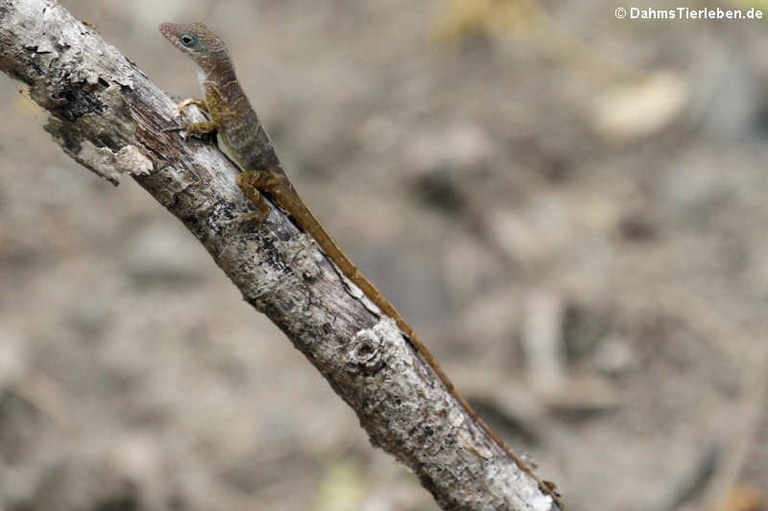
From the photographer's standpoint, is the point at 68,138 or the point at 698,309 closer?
the point at 68,138

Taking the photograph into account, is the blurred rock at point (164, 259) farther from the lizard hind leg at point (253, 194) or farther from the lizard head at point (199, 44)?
the lizard hind leg at point (253, 194)

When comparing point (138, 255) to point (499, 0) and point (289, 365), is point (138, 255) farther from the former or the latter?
point (499, 0)

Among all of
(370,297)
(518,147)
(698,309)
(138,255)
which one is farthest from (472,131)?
(370,297)

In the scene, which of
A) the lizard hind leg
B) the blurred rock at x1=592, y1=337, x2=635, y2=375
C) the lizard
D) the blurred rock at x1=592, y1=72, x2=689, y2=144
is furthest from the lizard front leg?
the blurred rock at x1=592, y1=72, x2=689, y2=144

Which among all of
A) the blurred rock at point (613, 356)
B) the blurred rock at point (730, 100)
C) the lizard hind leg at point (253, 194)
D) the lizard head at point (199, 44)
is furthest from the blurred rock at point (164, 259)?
the blurred rock at point (730, 100)

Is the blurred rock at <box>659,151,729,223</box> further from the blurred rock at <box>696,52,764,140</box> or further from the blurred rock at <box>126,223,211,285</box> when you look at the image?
the blurred rock at <box>126,223,211,285</box>
